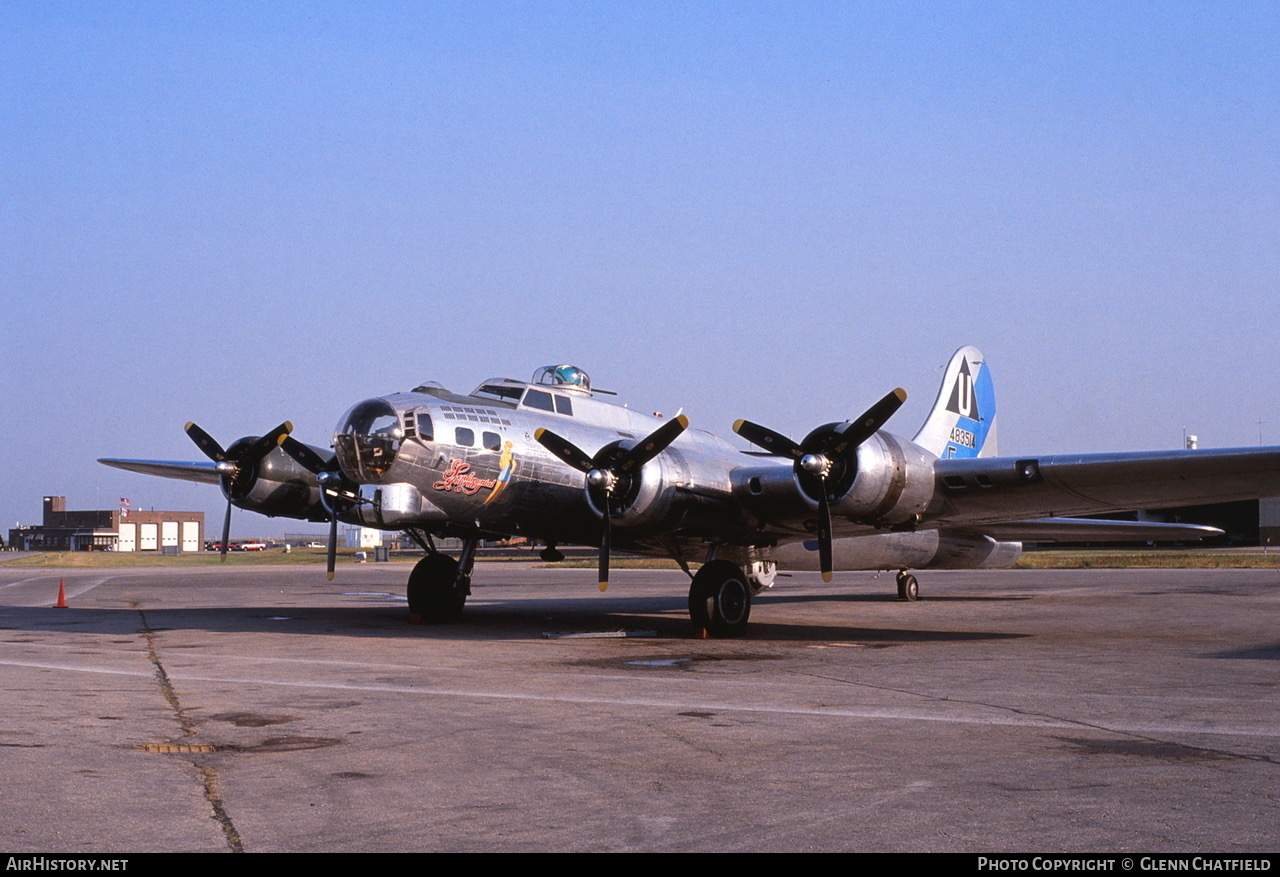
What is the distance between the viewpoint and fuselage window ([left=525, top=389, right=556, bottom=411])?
1988 cm

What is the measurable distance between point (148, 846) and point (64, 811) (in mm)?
1026

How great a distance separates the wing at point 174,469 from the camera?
24.9 meters

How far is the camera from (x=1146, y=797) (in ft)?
22.1

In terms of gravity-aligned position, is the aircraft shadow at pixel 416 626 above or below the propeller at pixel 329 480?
below

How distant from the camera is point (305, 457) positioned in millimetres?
21234

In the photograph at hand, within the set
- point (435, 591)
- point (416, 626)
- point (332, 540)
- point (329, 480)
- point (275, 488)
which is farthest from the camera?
point (275, 488)

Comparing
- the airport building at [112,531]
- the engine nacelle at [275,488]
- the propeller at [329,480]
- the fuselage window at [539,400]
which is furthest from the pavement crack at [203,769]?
the airport building at [112,531]

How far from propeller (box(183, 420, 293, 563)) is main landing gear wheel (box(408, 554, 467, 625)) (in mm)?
3627

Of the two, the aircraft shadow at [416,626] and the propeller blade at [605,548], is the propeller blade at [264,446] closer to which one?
the aircraft shadow at [416,626]

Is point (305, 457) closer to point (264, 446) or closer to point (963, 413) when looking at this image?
point (264, 446)

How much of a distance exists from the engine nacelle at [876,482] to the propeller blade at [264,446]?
9573 mm

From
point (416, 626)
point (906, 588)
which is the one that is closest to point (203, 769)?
point (416, 626)

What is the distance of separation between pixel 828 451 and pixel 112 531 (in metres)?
163

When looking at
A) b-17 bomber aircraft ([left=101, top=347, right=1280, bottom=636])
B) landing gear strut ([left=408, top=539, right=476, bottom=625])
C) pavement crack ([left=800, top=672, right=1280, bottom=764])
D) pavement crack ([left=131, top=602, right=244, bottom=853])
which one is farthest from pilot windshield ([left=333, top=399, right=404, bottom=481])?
pavement crack ([left=800, top=672, right=1280, bottom=764])
